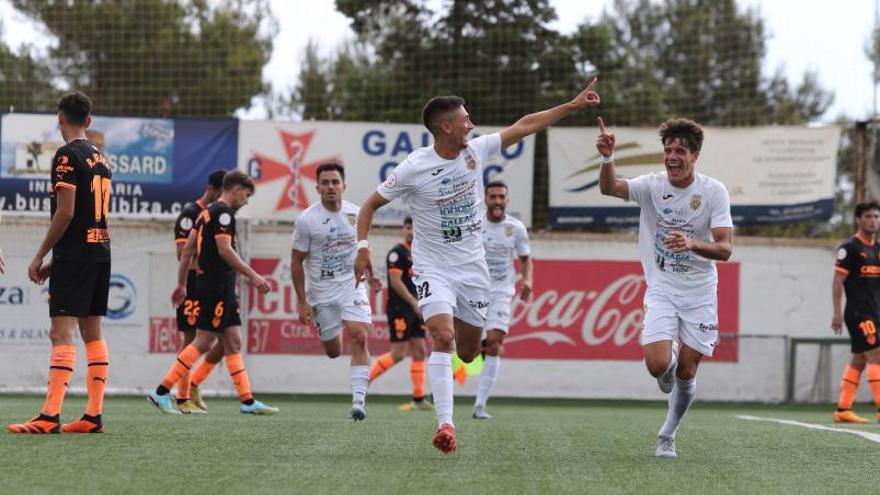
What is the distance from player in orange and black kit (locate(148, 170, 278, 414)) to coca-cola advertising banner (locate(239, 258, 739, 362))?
22.6 feet

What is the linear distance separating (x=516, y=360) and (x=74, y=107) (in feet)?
39.5

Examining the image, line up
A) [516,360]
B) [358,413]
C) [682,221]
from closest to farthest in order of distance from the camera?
[682,221]
[358,413]
[516,360]

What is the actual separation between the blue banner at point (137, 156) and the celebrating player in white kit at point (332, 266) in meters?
8.69

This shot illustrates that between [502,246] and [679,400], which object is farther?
[502,246]

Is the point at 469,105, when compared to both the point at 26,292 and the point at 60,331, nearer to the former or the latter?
the point at 26,292

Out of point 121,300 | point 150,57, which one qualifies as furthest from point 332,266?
point 150,57

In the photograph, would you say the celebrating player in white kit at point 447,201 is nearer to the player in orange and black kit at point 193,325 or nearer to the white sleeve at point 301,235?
the white sleeve at point 301,235

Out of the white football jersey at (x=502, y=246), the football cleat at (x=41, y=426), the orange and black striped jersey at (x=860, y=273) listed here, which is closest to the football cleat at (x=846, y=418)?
the orange and black striped jersey at (x=860, y=273)

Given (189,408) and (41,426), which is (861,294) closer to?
(189,408)

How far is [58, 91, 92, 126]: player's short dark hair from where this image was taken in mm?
9008

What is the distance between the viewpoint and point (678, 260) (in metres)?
8.51

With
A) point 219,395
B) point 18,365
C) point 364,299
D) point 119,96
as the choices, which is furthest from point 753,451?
point 119,96

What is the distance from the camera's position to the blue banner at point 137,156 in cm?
2045

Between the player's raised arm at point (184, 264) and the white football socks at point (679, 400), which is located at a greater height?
the player's raised arm at point (184, 264)
